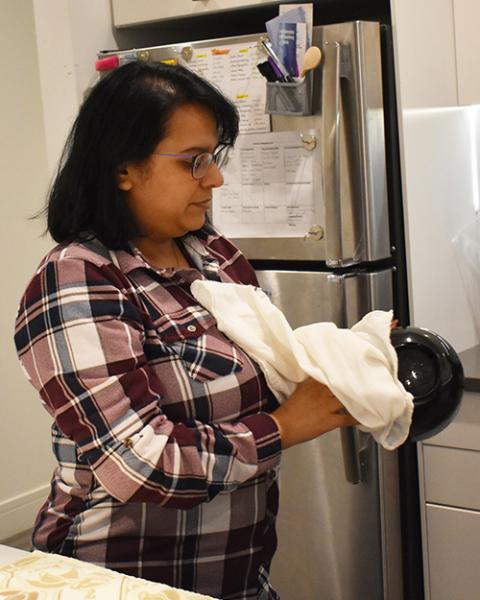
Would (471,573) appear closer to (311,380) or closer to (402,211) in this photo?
(402,211)

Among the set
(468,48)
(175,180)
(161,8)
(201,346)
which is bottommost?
(201,346)

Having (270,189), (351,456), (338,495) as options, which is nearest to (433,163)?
(270,189)

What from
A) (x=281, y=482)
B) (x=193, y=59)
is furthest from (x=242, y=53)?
(x=281, y=482)

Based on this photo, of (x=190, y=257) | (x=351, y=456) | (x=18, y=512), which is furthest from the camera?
(x=18, y=512)

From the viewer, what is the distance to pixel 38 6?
2.41 meters

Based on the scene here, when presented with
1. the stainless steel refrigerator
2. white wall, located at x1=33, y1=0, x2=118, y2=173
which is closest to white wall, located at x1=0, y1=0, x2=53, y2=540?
white wall, located at x1=33, y1=0, x2=118, y2=173

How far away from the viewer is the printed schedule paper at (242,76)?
7.38 feet

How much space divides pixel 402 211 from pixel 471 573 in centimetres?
91

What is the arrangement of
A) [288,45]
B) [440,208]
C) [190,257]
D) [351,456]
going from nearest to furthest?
[190,257], [288,45], [351,456], [440,208]

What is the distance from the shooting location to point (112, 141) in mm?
1363

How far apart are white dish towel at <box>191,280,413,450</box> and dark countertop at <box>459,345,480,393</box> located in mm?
791

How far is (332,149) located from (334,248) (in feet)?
0.77

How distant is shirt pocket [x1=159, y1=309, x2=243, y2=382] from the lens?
1.36 m

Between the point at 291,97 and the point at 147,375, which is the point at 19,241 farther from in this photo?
the point at 147,375
